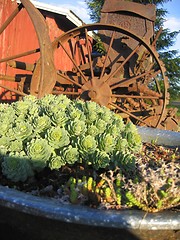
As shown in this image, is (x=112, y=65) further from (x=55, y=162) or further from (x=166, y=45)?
(x=166, y=45)

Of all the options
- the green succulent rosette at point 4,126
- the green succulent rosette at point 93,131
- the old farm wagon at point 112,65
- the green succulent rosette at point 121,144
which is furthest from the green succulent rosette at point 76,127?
the old farm wagon at point 112,65

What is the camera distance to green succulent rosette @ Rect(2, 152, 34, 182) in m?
1.42

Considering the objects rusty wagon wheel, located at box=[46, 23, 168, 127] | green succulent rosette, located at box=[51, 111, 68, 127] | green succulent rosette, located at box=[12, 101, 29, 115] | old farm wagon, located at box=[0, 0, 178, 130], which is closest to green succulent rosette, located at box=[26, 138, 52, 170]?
green succulent rosette, located at box=[51, 111, 68, 127]

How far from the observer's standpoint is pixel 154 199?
1.11m

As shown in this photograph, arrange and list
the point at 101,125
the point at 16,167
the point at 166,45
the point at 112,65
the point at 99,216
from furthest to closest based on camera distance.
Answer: the point at 166,45, the point at 112,65, the point at 101,125, the point at 16,167, the point at 99,216

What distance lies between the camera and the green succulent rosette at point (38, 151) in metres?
1.46

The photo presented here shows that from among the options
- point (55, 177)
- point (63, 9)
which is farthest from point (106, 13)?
point (55, 177)

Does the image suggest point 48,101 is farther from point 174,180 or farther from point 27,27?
point 27,27

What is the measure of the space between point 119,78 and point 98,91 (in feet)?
2.10

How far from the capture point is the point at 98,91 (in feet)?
15.3

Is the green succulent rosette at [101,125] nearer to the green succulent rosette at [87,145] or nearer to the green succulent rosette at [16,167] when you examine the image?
the green succulent rosette at [87,145]

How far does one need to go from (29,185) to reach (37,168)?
0.28 ft

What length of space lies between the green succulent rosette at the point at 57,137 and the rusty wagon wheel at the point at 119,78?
120 inches

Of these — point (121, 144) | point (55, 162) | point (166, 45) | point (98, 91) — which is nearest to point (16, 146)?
point (55, 162)
